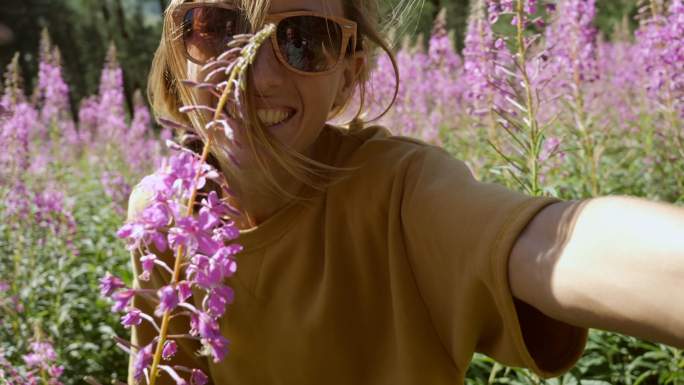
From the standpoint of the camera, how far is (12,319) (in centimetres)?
359

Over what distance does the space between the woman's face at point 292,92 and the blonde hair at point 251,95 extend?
0.04 m

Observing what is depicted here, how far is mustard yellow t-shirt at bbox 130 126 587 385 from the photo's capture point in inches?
52.4

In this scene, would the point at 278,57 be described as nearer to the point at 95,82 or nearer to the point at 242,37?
the point at 242,37

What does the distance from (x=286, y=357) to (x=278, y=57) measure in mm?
776

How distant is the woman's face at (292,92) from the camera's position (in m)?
1.62

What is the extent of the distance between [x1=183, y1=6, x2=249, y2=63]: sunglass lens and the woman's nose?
74 mm

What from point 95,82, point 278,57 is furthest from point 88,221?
point 95,82

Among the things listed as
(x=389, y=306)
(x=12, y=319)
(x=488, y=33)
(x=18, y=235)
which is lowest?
(x=12, y=319)

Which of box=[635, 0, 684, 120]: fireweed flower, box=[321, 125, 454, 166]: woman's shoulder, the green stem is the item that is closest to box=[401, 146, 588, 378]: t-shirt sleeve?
box=[321, 125, 454, 166]: woman's shoulder

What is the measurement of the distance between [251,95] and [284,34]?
16 centimetres

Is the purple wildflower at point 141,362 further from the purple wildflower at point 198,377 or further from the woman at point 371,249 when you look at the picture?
the woman at point 371,249

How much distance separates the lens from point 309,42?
1.63m

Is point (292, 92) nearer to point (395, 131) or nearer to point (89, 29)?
point (395, 131)

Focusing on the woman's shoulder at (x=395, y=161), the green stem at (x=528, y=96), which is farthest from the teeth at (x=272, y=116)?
the green stem at (x=528, y=96)
